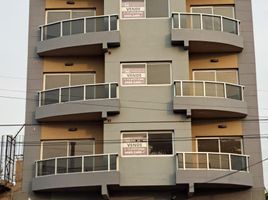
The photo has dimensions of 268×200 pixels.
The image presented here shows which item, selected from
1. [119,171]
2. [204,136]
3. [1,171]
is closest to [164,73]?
[204,136]

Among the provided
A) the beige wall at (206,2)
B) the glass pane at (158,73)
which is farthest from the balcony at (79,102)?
the beige wall at (206,2)

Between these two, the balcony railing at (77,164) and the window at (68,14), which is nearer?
the balcony railing at (77,164)

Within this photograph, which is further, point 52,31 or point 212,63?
point 52,31

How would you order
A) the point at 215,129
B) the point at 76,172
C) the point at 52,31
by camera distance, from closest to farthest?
1. the point at 76,172
2. the point at 215,129
3. the point at 52,31

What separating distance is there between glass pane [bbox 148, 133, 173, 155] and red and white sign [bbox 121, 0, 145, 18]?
22.1ft

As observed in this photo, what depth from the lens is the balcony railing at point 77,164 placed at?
2811 centimetres

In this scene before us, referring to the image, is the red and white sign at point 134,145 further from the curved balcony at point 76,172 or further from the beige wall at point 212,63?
the beige wall at point 212,63

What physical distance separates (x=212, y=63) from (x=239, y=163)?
5.77 metres

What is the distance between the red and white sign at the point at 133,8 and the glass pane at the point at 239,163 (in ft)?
29.7

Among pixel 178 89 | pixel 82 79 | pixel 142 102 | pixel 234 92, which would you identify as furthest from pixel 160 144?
pixel 82 79

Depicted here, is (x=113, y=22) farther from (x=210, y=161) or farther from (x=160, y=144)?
(x=210, y=161)

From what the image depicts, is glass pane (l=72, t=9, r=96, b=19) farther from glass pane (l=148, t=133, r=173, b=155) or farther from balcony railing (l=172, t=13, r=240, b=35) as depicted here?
glass pane (l=148, t=133, r=173, b=155)

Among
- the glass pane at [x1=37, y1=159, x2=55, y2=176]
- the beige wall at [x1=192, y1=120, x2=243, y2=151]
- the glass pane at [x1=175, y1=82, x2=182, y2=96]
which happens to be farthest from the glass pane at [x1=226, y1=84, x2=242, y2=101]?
the glass pane at [x1=37, y1=159, x2=55, y2=176]

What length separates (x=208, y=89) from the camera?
29406 millimetres
